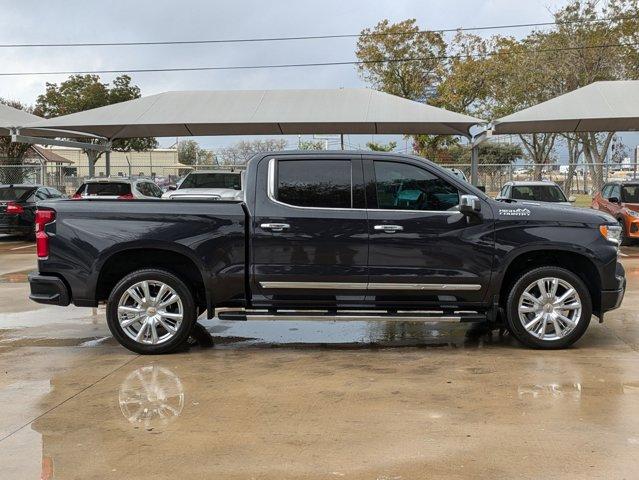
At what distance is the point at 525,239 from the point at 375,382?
2.13 meters

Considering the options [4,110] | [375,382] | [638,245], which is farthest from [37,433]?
[4,110]

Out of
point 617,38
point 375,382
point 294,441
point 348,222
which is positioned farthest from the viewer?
point 617,38

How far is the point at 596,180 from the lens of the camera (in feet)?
84.2

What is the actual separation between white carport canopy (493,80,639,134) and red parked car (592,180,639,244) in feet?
7.84

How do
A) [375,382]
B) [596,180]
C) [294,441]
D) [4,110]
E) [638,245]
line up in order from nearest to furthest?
[294,441] → [375,382] → [638,245] → [4,110] → [596,180]

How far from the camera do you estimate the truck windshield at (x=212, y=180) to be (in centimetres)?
1666

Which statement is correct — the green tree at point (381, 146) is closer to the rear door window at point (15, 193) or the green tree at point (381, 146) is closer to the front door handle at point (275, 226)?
the rear door window at point (15, 193)

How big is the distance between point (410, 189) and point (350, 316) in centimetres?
140

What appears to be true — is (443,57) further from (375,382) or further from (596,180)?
(375,382)

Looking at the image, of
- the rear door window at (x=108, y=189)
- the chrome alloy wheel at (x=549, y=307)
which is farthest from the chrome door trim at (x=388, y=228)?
the rear door window at (x=108, y=189)

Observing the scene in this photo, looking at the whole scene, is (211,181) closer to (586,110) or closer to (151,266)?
(151,266)

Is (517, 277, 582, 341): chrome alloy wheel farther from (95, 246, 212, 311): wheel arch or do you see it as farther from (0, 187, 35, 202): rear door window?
(0, 187, 35, 202): rear door window

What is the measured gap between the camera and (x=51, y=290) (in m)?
6.80

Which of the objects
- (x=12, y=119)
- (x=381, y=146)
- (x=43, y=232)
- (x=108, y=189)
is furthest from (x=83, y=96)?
(x=43, y=232)
